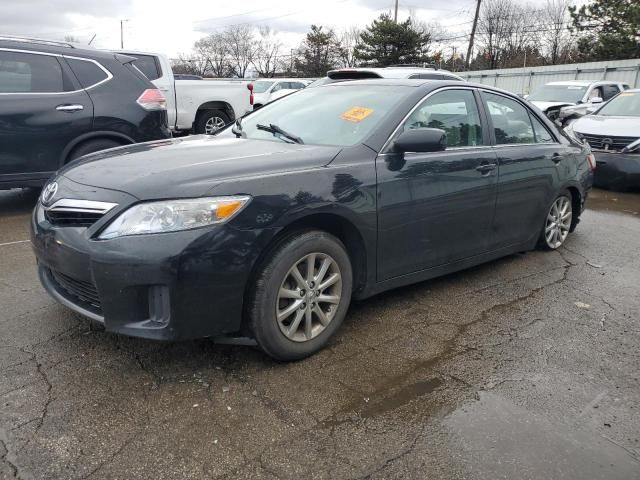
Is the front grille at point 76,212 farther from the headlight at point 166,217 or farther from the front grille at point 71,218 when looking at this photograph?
the headlight at point 166,217

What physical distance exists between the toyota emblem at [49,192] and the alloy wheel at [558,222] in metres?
3.98

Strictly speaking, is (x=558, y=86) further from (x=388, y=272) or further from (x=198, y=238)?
(x=198, y=238)

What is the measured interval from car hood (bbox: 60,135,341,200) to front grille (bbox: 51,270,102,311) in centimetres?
51

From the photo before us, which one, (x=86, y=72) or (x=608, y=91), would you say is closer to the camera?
(x=86, y=72)

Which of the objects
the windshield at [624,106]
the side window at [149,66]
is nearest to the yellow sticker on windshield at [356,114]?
the side window at [149,66]

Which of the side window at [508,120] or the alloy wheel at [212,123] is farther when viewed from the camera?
the alloy wheel at [212,123]

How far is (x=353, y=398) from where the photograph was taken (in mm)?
2744

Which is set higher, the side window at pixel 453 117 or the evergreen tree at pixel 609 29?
the evergreen tree at pixel 609 29

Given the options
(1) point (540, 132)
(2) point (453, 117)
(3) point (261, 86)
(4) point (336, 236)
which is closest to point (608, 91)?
(3) point (261, 86)

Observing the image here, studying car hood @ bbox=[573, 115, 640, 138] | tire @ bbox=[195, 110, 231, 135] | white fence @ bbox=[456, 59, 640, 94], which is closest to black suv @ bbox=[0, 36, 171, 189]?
tire @ bbox=[195, 110, 231, 135]

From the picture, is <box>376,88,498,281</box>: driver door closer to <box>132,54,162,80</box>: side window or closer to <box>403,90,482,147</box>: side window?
<box>403,90,482,147</box>: side window

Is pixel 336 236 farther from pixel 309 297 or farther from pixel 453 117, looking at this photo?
pixel 453 117

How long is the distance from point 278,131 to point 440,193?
1178mm

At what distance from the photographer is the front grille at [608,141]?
8.31 meters
